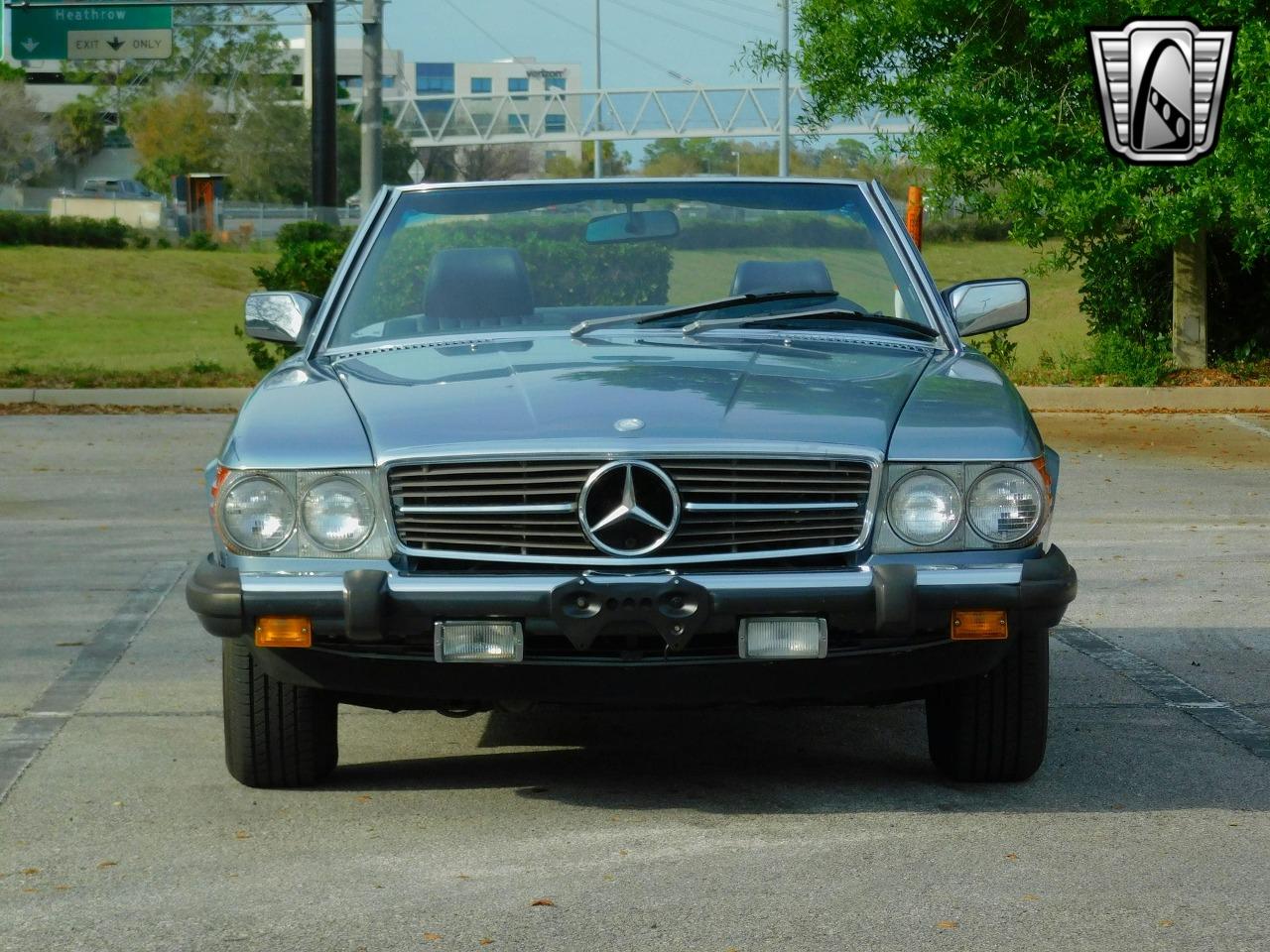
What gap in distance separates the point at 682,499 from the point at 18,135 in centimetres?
8351

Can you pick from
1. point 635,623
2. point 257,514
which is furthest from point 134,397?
point 635,623

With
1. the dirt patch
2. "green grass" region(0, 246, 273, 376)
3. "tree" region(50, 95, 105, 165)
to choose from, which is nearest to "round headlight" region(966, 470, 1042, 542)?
the dirt patch

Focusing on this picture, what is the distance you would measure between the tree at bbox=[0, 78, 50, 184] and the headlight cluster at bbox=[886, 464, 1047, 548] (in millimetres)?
82156

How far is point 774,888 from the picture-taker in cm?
423

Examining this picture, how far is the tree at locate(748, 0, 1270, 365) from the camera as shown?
16.2m

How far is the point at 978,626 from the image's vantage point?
15.1 ft

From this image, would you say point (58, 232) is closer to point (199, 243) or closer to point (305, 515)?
point (199, 243)

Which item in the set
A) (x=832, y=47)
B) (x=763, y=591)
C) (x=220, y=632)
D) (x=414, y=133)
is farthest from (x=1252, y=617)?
(x=414, y=133)

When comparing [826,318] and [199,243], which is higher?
[199,243]

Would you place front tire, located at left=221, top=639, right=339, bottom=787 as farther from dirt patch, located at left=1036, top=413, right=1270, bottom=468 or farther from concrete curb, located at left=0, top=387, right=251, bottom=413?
concrete curb, located at left=0, top=387, right=251, bottom=413

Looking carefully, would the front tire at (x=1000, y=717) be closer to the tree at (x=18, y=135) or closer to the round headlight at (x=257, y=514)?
the round headlight at (x=257, y=514)

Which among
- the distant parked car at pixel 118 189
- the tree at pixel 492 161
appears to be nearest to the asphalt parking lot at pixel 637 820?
the distant parked car at pixel 118 189

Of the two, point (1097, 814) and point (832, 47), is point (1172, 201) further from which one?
point (1097, 814)

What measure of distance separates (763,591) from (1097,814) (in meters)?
1.11
